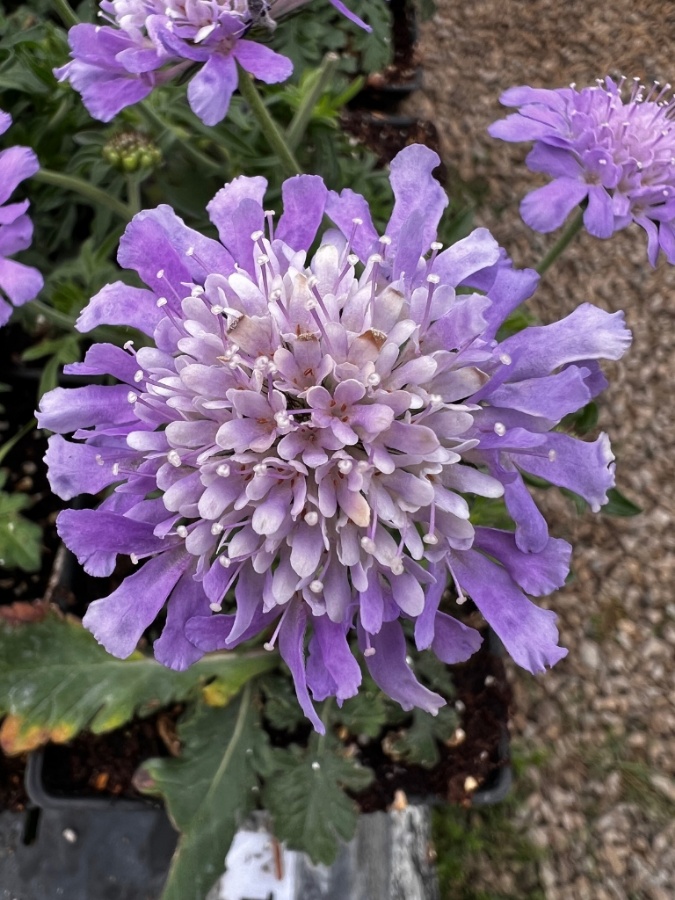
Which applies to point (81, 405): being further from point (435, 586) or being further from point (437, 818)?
point (437, 818)

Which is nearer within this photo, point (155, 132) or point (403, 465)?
point (403, 465)

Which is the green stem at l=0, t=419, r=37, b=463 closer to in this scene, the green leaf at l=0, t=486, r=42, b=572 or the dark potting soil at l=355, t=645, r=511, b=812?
the green leaf at l=0, t=486, r=42, b=572

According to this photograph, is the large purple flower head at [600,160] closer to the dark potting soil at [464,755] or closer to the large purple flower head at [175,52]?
the large purple flower head at [175,52]

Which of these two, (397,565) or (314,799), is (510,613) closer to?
(397,565)

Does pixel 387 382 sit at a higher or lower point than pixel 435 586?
higher

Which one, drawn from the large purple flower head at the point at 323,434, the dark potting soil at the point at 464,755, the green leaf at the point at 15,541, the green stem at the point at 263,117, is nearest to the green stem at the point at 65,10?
the green stem at the point at 263,117

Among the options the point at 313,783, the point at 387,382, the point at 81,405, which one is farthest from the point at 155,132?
the point at 313,783

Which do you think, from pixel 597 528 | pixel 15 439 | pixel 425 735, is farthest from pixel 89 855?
pixel 597 528

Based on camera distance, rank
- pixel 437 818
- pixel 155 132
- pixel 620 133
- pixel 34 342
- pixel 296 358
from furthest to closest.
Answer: pixel 437 818, pixel 34 342, pixel 155 132, pixel 620 133, pixel 296 358
